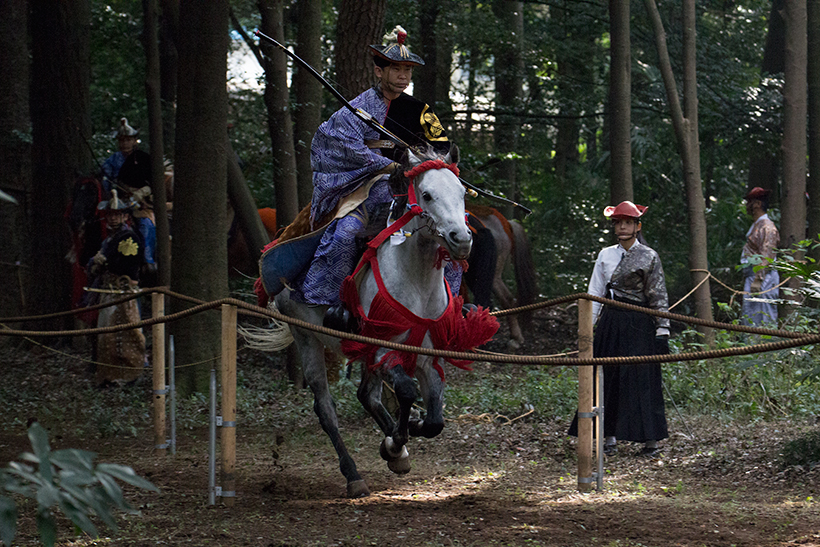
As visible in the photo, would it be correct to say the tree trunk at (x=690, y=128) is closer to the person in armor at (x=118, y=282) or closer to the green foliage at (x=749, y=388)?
the green foliage at (x=749, y=388)

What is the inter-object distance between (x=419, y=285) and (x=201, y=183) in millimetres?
4225

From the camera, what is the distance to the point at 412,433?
566 cm

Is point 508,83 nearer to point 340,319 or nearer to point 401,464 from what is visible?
point 340,319

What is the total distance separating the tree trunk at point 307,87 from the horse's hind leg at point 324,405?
12.1ft

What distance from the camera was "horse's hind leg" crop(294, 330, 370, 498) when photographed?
5.73 m

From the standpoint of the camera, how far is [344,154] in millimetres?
5934

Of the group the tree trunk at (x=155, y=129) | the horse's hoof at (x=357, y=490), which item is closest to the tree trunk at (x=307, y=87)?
the tree trunk at (x=155, y=129)

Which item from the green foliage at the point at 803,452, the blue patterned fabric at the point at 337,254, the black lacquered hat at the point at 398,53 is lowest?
the green foliage at the point at 803,452

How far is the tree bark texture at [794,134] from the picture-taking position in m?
10.5

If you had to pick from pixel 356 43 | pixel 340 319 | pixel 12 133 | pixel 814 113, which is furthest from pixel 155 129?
pixel 814 113

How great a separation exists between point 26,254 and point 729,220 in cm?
1213

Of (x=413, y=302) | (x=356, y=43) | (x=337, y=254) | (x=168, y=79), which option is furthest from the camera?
(x=168, y=79)

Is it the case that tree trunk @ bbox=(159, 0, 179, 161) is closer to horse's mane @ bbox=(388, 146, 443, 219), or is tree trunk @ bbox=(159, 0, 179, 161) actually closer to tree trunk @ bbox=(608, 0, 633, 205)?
tree trunk @ bbox=(608, 0, 633, 205)

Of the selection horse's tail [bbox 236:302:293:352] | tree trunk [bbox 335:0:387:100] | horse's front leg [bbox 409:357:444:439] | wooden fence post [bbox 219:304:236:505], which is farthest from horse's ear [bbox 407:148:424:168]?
tree trunk [bbox 335:0:387:100]
